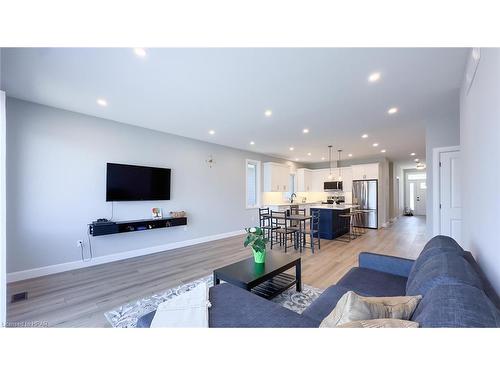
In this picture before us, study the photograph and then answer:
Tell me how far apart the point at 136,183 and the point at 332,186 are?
24.1 ft

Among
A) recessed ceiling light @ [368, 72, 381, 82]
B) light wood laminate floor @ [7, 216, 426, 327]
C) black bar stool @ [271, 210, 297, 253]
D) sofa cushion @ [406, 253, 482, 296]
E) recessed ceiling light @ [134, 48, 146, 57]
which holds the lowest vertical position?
light wood laminate floor @ [7, 216, 426, 327]

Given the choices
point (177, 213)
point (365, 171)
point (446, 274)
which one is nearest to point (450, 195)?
point (446, 274)

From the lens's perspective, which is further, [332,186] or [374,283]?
[332,186]

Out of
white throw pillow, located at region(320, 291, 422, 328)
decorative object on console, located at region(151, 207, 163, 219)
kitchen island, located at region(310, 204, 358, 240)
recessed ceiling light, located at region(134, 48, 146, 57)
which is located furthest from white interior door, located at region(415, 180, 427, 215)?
recessed ceiling light, located at region(134, 48, 146, 57)

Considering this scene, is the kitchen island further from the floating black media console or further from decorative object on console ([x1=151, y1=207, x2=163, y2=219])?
Result: decorative object on console ([x1=151, y1=207, x2=163, y2=219])

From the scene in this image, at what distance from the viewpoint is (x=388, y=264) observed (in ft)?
7.20

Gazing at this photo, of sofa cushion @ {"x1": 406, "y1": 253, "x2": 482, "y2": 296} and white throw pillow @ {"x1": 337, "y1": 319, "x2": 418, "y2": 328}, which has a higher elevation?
sofa cushion @ {"x1": 406, "y1": 253, "x2": 482, "y2": 296}

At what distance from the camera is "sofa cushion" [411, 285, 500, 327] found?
2.34 ft

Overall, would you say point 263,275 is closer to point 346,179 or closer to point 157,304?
point 157,304

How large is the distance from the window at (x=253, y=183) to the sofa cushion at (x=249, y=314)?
5553 mm

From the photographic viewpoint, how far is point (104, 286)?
115 inches

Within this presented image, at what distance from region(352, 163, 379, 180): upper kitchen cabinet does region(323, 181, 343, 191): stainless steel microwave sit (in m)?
0.61
